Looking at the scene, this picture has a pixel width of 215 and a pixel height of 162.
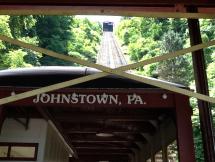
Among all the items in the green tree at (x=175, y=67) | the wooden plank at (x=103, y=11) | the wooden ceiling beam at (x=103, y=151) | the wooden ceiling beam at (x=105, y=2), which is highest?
the green tree at (x=175, y=67)

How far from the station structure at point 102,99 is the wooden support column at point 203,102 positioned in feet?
0.04

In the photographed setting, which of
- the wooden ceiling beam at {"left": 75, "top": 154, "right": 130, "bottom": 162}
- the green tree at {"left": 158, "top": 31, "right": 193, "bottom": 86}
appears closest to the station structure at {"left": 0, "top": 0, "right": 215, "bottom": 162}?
the wooden ceiling beam at {"left": 75, "top": 154, "right": 130, "bottom": 162}

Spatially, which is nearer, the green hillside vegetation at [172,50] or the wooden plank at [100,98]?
the wooden plank at [100,98]

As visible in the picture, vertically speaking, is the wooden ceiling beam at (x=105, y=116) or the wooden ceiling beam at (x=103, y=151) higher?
the wooden ceiling beam at (x=103, y=151)

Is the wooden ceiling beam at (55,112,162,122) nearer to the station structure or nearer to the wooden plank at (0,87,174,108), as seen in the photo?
the station structure

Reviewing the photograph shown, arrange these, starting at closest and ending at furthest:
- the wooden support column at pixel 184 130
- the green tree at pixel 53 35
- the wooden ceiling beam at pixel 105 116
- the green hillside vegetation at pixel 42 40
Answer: the wooden support column at pixel 184 130 < the wooden ceiling beam at pixel 105 116 < the green hillside vegetation at pixel 42 40 < the green tree at pixel 53 35

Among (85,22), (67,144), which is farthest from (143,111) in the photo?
(85,22)

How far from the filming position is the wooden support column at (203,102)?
405 cm

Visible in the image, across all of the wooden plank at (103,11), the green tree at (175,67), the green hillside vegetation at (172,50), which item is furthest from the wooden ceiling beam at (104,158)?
the green tree at (175,67)

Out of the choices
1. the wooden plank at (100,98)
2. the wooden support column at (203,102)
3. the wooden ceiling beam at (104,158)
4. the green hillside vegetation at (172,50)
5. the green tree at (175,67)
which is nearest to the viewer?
the wooden support column at (203,102)

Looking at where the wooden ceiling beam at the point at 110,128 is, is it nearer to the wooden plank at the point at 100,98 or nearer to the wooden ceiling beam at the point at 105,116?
the wooden ceiling beam at the point at 105,116

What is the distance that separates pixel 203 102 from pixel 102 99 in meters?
1.61

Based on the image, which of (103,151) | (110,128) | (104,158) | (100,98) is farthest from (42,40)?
(100,98)

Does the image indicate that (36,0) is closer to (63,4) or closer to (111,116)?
(63,4)
